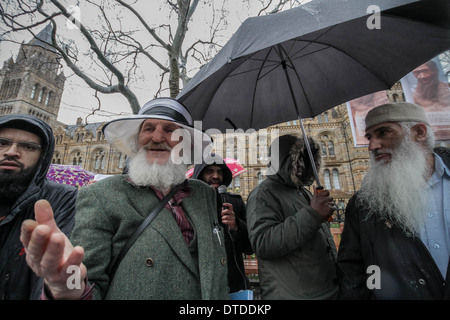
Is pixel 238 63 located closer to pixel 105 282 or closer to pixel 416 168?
pixel 416 168

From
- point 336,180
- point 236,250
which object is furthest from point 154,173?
point 336,180

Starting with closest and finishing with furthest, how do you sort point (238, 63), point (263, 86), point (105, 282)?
point (105, 282), point (238, 63), point (263, 86)

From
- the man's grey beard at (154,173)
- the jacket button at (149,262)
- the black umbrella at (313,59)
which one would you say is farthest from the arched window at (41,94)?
the jacket button at (149,262)

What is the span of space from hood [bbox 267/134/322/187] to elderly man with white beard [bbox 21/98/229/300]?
0.79m

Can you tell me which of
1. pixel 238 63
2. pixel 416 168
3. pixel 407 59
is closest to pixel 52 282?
pixel 238 63

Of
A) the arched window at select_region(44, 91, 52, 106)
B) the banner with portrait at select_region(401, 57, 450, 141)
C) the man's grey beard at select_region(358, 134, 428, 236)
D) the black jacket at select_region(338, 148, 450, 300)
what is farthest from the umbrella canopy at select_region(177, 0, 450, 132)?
the arched window at select_region(44, 91, 52, 106)

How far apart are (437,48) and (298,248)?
2.10m

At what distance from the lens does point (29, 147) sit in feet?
6.29

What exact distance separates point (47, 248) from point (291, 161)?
6.26ft

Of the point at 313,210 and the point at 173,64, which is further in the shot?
the point at 173,64

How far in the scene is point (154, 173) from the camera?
1571 mm

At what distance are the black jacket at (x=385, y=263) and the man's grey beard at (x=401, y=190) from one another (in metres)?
0.08

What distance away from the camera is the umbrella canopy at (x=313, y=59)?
133cm

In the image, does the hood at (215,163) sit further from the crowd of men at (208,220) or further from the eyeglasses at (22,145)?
the eyeglasses at (22,145)
